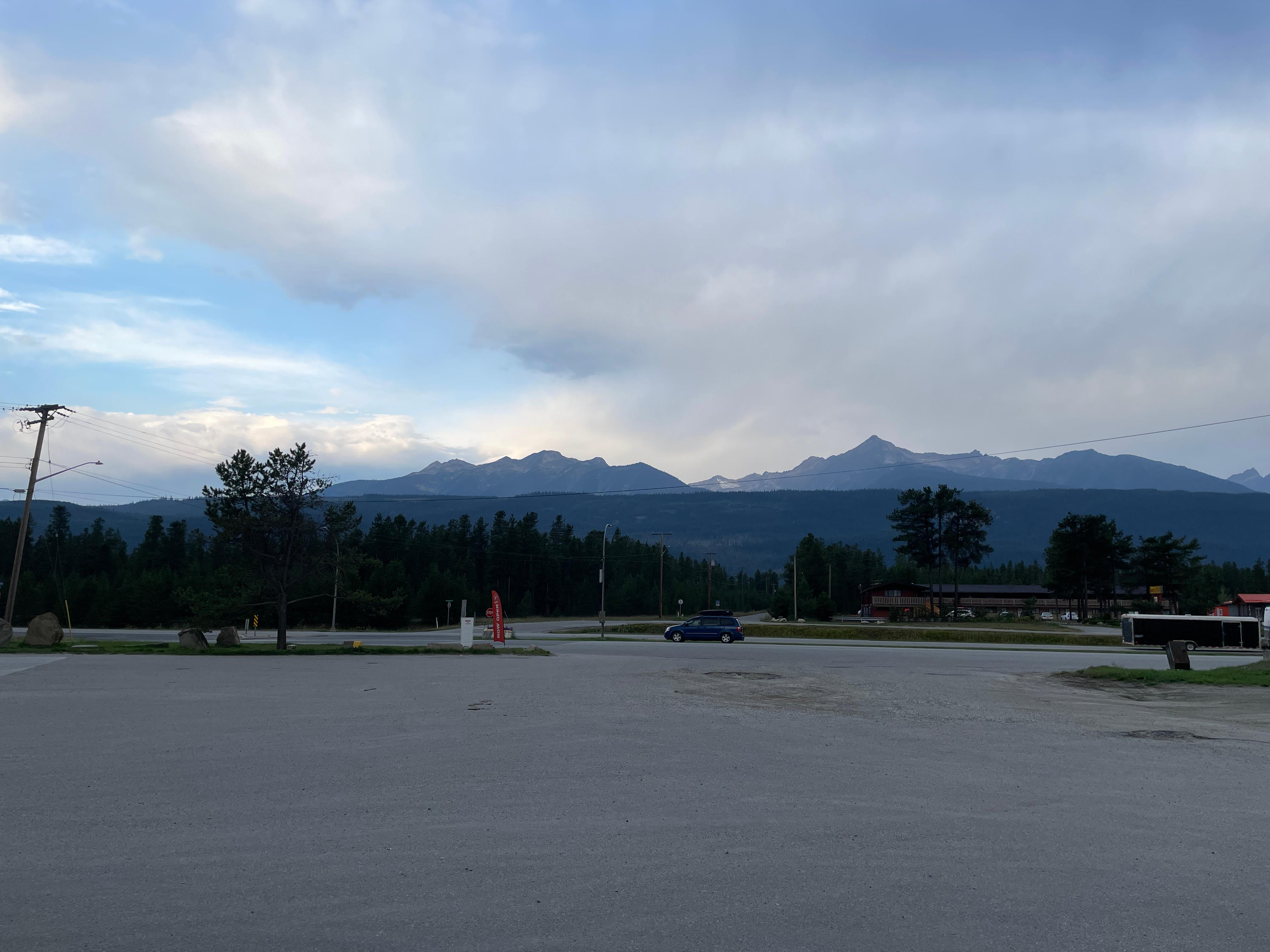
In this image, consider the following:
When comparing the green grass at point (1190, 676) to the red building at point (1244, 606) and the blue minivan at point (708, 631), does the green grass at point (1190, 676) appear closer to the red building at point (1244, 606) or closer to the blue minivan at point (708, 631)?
the blue minivan at point (708, 631)

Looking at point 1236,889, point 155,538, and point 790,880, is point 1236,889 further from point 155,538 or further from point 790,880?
point 155,538

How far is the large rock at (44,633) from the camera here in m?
35.6

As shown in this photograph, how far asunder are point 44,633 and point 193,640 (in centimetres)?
671

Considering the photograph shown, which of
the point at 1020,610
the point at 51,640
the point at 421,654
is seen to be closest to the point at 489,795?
the point at 421,654

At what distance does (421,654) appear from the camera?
3459cm

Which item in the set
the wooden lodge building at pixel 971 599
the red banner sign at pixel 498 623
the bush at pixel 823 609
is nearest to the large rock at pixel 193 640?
the red banner sign at pixel 498 623

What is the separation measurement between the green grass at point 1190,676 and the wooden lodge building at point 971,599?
84572 millimetres

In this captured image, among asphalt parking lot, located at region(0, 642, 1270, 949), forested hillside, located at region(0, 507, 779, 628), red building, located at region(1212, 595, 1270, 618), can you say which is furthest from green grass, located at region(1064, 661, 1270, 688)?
red building, located at region(1212, 595, 1270, 618)

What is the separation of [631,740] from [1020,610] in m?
128

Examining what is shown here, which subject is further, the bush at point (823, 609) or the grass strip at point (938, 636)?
the bush at point (823, 609)

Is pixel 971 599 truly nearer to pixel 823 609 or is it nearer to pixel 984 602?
pixel 984 602

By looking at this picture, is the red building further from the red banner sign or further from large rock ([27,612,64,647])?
large rock ([27,612,64,647])

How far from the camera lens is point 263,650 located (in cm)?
3547

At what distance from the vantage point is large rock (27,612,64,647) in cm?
3556
